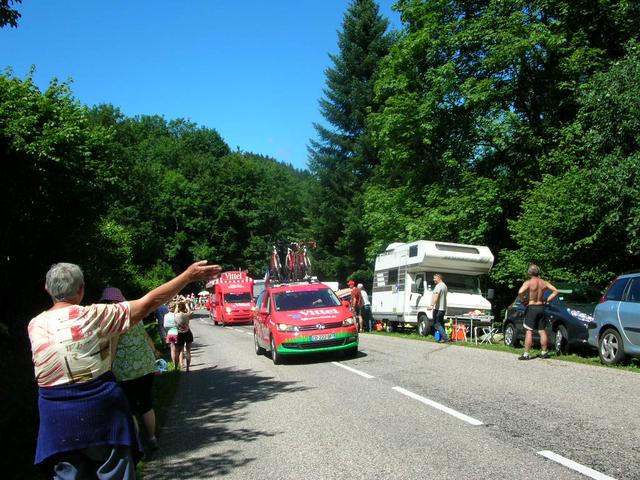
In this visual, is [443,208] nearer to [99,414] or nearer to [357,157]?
[357,157]

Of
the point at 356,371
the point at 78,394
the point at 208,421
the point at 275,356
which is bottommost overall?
the point at 208,421

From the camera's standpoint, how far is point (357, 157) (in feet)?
144

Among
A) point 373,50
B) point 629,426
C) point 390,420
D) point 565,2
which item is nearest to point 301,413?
point 390,420

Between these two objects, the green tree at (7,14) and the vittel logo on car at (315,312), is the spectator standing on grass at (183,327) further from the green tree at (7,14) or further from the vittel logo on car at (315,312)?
the green tree at (7,14)

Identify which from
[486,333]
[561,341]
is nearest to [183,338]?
[561,341]

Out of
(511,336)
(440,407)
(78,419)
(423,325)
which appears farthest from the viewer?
(423,325)

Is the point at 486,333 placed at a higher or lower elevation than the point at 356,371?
Result: higher

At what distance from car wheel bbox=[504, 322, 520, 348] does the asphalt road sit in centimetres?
344

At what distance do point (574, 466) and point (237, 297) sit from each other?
3523cm

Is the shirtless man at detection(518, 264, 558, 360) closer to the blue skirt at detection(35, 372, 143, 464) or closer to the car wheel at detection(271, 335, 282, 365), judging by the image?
the car wheel at detection(271, 335, 282, 365)

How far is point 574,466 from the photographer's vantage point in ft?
16.4

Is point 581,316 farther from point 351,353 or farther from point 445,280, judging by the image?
point 445,280

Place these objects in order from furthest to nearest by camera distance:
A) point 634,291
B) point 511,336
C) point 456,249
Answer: point 456,249 < point 511,336 < point 634,291

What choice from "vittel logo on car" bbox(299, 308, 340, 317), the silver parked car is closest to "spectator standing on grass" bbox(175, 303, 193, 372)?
"vittel logo on car" bbox(299, 308, 340, 317)
